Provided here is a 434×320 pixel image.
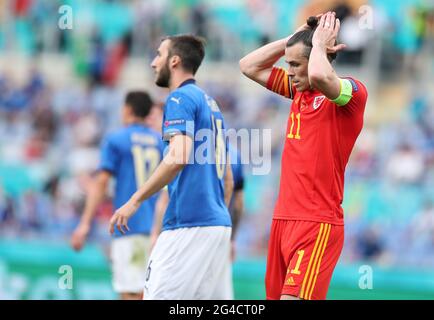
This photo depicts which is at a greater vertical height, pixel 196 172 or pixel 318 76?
pixel 318 76

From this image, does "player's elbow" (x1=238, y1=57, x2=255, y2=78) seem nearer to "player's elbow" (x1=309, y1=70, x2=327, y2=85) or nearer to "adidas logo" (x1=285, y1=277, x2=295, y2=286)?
"player's elbow" (x1=309, y1=70, x2=327, y2=85)

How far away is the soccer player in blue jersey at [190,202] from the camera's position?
23.0 feet

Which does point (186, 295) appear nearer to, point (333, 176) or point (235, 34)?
point (333, 176)

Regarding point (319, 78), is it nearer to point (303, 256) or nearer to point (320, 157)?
point (320, 157)

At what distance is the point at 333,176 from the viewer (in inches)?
258

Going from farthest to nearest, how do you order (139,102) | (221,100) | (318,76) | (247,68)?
(221,100) → (139,102) → (247,68) → (318,76)

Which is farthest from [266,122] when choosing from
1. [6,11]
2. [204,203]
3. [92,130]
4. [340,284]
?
[204,203]

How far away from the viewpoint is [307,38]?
662 centimetres

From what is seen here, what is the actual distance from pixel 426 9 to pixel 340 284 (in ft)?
22.5

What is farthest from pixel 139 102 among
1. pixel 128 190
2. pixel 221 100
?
pixel 221 100

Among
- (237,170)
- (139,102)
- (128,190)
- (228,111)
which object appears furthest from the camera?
(228,111)

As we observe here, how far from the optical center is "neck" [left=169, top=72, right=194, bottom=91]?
7360 millimetres

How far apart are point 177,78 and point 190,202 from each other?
3.11 feet
